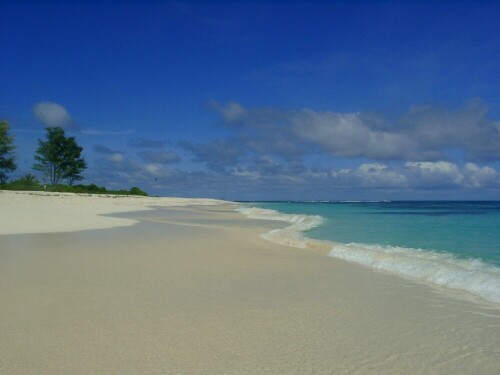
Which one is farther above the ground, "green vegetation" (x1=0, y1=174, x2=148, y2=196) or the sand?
"green vegetation" (x1=0, y1=174, x2=148, y2=196)

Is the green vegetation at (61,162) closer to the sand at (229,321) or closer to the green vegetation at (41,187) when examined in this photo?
the green vegetation at (41,187)

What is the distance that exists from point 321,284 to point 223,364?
441cm

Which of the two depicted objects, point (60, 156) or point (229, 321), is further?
point (60, 156)

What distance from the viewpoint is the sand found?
4371 mm

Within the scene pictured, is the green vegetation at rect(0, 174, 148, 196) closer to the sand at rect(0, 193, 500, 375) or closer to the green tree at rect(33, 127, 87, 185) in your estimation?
the green tree at rect(33, 127, 87, 185)

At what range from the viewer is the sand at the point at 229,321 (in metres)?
4.37

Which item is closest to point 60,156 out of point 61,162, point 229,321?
point 61,162

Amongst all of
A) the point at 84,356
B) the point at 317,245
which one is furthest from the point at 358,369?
the point at 317,245

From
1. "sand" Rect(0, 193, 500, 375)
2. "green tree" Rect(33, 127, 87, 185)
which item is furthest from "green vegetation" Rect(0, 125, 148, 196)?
"sand" Rect(0, 193, 500, 375)

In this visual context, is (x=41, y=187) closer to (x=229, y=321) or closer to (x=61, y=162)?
(x=61, y=162)

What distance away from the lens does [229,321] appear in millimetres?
5789

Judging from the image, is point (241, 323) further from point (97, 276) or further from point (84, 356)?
point (97, 276)

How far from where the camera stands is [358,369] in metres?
4.26

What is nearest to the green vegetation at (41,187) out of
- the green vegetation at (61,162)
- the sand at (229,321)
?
the green vegetation at (61,162)
